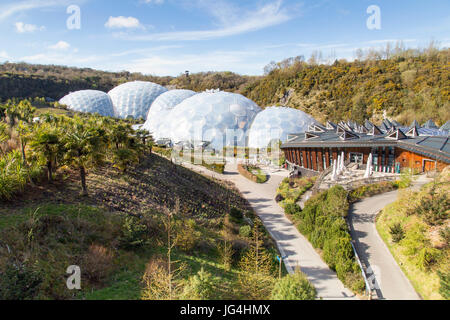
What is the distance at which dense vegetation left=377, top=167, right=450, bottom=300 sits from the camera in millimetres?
10289

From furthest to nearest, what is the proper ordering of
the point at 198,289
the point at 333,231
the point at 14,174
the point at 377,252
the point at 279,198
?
the point at 279,198 < the point at 333,231 < the point at 377,252 < the point at 14,174 < the point at 198,289

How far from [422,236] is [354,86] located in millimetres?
60391

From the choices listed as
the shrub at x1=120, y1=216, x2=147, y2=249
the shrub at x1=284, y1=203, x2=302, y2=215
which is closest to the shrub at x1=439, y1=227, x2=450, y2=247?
the shrub at x1=284, y1=203, x2=302, y2=215

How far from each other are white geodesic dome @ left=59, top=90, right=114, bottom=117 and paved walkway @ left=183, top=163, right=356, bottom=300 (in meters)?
42.2

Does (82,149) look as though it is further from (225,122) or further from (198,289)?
(225,122)

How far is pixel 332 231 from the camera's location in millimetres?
14078

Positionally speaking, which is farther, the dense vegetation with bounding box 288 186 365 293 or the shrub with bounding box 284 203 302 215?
the shrub with bounding box 284 203 302 215

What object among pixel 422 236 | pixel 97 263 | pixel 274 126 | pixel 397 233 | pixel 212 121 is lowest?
pixel 397 233

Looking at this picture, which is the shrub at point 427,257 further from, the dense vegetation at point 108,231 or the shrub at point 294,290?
the shrub at point 294,290

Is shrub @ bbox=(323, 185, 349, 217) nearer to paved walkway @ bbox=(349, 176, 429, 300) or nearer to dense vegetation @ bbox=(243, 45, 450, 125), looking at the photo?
paved walkway @ bbox=(349, 176, 429, 300)

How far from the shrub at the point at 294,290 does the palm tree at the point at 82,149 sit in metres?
10.4

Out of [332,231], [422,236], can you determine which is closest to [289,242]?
[332,231]
